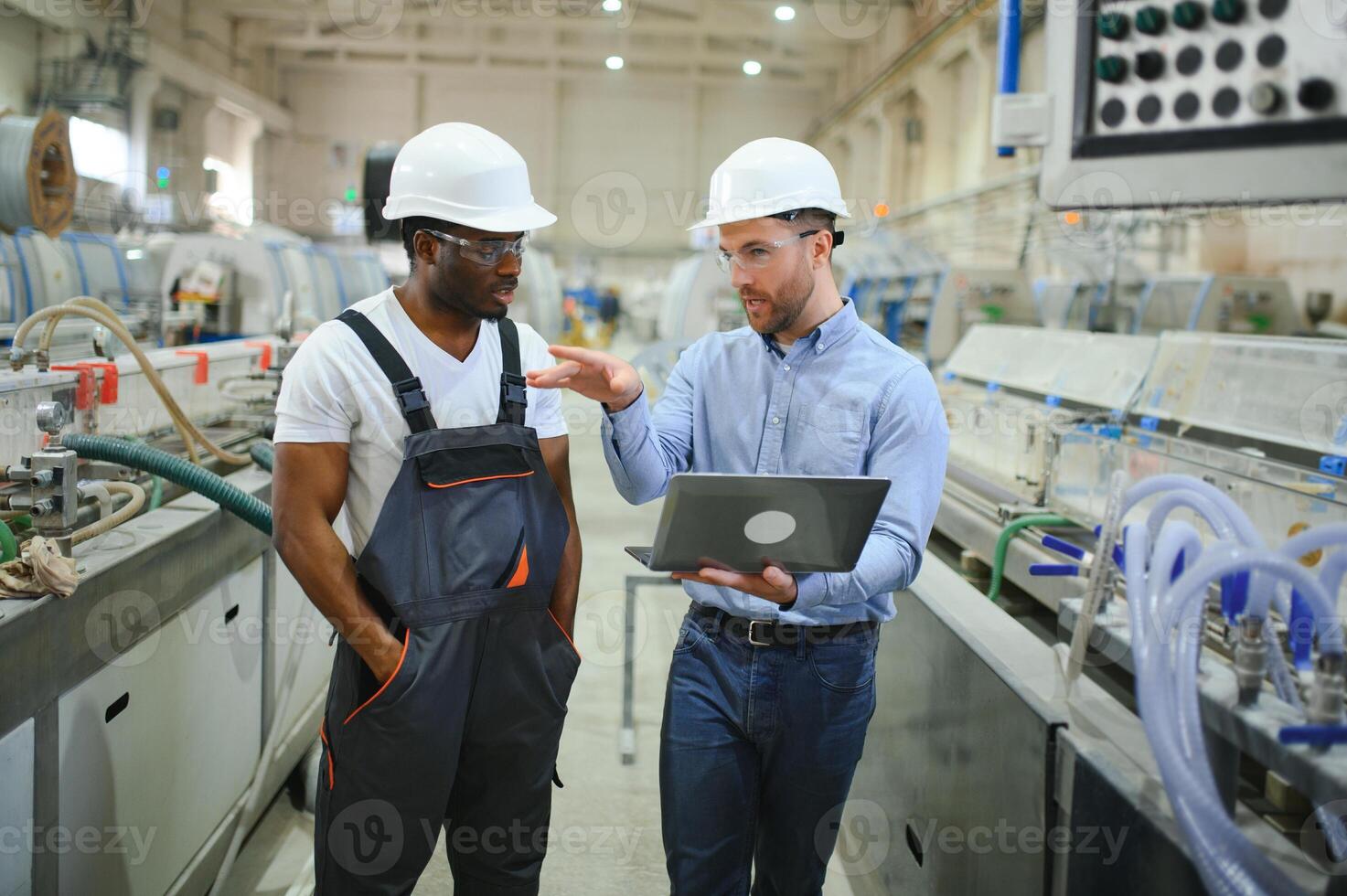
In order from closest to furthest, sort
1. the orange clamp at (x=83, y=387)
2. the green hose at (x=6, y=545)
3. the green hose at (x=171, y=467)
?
1. the green hose at (x=6, y=545)
2. the green hose at (x=171, y=467)
3. the orange clamp at (x=83, y=387)

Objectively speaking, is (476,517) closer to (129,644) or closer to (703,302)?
(129,644)

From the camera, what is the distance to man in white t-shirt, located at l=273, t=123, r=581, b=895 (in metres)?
1.52

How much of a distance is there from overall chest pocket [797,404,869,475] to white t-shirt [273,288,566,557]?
496 millimetres

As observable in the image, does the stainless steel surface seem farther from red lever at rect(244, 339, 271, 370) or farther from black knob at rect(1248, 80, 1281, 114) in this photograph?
red lever at rect(244, 339, 271, 370)

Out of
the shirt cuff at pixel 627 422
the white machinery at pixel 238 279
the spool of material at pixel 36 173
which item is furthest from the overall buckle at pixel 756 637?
the white machinery at pixel 238 279

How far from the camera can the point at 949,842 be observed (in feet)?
6.29

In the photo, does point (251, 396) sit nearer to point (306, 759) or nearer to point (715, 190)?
point (306, 759)

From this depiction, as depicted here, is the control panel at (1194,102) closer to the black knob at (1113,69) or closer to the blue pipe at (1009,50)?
the black knob at (1113,69)

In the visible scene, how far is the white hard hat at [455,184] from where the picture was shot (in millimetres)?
1599

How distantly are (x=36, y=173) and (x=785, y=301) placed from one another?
2461 millimetres

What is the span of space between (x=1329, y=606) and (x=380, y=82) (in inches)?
754

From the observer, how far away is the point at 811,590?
4.64 feet

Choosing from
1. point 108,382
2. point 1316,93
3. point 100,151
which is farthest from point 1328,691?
point 100,151

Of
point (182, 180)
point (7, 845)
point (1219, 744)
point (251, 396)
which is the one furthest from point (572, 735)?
point (182, 180)
